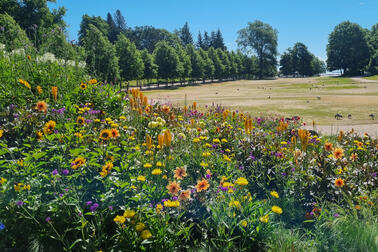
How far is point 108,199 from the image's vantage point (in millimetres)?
2312

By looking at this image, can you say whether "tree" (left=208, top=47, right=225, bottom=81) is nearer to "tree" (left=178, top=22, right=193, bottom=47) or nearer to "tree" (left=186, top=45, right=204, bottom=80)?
"tree" (left=186, top=45, right=204, bottom=80)

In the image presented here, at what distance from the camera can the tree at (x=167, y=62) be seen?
4012cm

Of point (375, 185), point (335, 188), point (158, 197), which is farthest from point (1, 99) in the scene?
point (375, 185)

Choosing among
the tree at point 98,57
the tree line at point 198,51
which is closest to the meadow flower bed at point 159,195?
the tree at point 98,57

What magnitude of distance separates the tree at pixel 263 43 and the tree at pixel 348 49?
45.4 ft

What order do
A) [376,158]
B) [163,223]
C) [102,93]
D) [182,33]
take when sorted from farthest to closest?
[182,33] → [102,93] → [376,158] → [163,223]

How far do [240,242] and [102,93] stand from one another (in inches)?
143

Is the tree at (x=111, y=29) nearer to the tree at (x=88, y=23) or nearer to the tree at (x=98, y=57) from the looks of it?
the tree at (x=88, y=23)

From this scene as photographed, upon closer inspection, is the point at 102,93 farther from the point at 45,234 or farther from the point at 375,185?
the point at 375,185

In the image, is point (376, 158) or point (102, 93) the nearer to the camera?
point (376, 158)

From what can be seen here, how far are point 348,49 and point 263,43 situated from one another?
69.4ft

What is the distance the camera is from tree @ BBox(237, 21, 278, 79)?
2854 inches

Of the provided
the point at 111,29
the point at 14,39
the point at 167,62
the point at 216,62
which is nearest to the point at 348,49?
the point at 216,62

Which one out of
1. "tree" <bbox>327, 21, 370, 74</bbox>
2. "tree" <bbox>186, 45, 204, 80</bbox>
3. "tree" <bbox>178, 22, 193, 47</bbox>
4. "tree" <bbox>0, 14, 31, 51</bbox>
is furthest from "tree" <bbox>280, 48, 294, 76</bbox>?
"tree" <bbox>0, 14, 31, 51</bbox>
